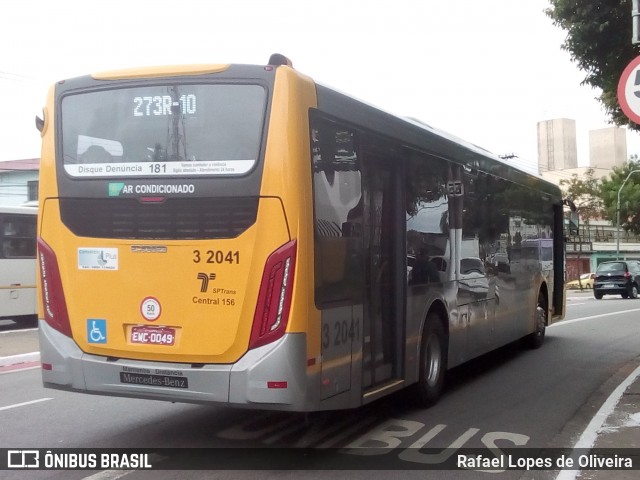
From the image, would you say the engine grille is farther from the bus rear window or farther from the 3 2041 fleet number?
the bus rear window

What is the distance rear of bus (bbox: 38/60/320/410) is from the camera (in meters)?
5.74

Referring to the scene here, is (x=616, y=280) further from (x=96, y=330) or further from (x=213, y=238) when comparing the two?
(x=96, y=330)

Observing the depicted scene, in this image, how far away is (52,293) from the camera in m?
6.50

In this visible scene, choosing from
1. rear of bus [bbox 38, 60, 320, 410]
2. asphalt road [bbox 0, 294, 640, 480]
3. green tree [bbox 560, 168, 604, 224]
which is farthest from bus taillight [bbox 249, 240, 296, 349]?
green tree [bbox 560, 168, 604, 224]

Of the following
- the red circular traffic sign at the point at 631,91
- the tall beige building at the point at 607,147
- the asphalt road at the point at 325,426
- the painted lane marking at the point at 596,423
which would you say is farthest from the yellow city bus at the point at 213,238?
the tall beige building at the point at 607,147

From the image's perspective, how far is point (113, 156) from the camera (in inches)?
247

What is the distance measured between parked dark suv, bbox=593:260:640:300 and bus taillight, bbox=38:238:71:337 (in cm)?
3076

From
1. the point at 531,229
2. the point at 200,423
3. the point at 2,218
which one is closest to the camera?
the point at 200,423

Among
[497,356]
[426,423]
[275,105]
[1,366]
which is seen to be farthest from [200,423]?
[497,356]

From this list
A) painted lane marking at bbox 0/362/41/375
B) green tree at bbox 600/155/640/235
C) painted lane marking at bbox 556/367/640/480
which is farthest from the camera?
green tree at bbox 600/155/640/235

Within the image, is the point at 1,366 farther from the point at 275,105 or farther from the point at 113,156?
the point at 275,105

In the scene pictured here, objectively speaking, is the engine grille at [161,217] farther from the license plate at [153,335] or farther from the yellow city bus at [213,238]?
the license plate at [153,335]

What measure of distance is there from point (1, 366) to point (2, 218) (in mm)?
6944

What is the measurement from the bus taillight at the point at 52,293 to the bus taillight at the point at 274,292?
182 centimetres
